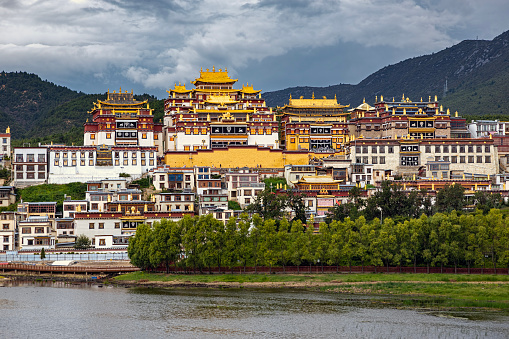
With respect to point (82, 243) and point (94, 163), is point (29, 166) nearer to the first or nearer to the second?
point (94, 163)

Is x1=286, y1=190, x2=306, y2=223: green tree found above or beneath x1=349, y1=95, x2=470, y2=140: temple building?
beneath

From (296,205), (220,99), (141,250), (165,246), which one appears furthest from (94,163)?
(165,246)

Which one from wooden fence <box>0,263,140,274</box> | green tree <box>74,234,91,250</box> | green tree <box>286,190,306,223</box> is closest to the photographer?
wooden fence <box>0,263,140,274</box>

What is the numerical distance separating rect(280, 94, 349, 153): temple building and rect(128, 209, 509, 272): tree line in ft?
132

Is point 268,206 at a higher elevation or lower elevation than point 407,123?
lower

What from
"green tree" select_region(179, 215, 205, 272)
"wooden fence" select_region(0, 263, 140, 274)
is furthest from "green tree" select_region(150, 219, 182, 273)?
"wooden fence" select_region(0, 263, 140, 274)

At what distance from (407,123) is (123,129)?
132 ft

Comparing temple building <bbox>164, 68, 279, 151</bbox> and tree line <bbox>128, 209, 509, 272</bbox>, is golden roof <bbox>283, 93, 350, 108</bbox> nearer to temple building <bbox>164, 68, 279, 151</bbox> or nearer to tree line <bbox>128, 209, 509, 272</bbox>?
temple building <bbox>164, 68, 279, 151</bbox>

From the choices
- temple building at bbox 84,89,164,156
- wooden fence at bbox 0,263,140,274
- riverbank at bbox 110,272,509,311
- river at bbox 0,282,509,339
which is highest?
temple building at bbox 84,89,164,156

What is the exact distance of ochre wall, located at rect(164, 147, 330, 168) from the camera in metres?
115

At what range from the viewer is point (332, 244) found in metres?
82.6

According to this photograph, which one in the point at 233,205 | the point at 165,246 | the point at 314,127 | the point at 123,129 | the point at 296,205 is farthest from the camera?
the point at 314,127

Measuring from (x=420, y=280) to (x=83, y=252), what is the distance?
1397 inches

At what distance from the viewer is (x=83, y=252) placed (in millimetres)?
91250
